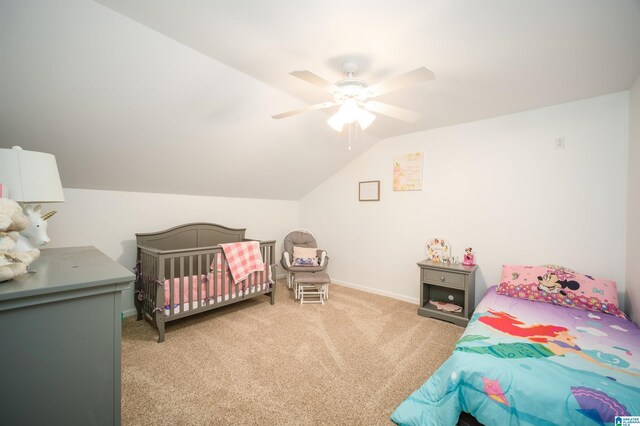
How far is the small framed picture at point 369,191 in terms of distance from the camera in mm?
3990

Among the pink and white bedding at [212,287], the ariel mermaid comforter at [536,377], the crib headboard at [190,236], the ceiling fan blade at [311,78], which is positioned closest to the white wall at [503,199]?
the ariel mermaid comforter at [536,377]

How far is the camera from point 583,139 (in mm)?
2578

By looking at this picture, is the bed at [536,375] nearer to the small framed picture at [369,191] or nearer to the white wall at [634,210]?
the white wall at [634,210]

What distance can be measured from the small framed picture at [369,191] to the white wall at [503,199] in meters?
0.08

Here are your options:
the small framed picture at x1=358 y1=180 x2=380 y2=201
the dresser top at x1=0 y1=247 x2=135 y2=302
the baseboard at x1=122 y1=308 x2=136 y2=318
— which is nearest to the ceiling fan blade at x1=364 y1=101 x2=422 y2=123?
the dresser top at x1=0 y1=247 x2=135 y2=302

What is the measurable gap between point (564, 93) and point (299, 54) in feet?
8.12

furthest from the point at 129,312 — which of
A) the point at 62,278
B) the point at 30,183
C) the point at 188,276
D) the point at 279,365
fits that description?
the point at 62,278

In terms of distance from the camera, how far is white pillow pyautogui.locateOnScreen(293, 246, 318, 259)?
4032 millimetres

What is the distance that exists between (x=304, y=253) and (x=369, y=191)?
1387 millimetres

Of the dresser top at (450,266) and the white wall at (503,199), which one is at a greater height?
the white wall at (503,199)

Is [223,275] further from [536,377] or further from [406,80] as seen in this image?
[536,377]

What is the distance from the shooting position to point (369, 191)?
4.08 metres

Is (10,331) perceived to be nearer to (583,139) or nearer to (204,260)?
(204,260)

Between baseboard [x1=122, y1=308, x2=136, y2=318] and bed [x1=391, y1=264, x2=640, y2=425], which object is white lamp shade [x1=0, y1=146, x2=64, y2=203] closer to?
baseboard [x1=122, y1=308, x2=136, y2=318]
